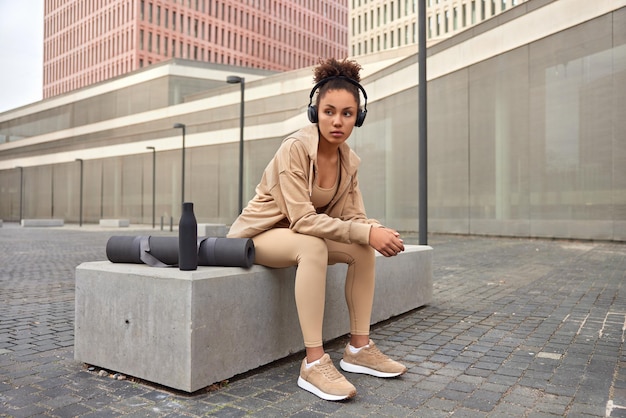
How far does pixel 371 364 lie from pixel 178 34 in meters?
78.9

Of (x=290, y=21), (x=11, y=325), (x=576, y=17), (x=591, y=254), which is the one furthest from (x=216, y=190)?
(x=290, y=21)

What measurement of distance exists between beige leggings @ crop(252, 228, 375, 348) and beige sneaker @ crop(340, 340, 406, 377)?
140 millimetres

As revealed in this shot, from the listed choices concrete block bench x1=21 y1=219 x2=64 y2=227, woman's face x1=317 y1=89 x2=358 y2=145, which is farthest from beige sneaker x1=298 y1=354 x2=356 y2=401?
concrete block bench x1=21 y1=219 x2=64 y2=227

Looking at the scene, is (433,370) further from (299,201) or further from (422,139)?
(422,139)

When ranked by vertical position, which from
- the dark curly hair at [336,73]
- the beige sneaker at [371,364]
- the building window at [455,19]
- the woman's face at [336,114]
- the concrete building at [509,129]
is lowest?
the beige sneaker at [371,364]

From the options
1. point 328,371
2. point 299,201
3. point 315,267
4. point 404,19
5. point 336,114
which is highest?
point 404,19

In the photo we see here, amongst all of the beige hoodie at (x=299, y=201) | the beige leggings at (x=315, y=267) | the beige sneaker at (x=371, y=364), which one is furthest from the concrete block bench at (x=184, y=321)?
the beige sneaker at (x=371, y=364)

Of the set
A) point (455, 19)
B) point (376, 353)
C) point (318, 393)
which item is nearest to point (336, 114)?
point (376, 353)

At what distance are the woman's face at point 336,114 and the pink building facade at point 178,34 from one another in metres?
72.9

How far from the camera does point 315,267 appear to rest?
10.6ft

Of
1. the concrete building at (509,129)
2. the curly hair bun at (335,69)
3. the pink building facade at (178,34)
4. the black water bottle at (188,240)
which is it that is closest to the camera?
the black water bottle at (188,240)

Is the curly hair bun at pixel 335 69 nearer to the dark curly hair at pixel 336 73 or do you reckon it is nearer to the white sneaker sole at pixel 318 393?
the dark curly hair at pixel 336 73

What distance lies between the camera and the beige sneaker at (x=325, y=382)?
2.94 m

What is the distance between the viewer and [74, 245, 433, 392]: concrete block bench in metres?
3.05
